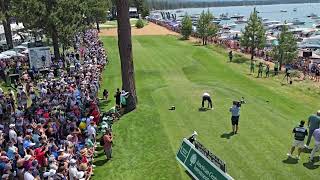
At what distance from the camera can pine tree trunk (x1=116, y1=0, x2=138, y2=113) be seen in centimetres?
2589

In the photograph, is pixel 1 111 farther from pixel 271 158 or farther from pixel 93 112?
pixel 271 158

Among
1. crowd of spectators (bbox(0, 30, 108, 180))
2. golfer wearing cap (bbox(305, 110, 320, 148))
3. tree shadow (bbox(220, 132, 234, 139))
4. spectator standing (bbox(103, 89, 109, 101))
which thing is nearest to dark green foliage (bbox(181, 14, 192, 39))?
crowd of spectators (bbox(0, 30, 108, 180))

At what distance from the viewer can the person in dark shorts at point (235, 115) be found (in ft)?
66.9

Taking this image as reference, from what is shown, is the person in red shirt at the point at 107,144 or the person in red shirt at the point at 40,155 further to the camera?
the person in red shirt at the point at 107,144

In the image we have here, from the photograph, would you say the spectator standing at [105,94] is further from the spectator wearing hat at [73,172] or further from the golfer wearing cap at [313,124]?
the golfer wearing cap at [313,124]

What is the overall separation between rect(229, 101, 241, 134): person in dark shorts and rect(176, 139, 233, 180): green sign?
187 inches

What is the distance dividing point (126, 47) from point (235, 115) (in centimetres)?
911

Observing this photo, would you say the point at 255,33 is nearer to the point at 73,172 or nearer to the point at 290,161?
the point at 290,161

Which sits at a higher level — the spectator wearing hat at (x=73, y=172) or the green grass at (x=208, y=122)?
the spectator wearing hat at (x=73, y=172)

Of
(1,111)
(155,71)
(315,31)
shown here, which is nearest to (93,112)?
(1,111)

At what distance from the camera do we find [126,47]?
2658 cm

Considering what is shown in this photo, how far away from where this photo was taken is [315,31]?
99688 mm

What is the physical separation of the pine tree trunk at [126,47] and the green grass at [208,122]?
1.06 metres

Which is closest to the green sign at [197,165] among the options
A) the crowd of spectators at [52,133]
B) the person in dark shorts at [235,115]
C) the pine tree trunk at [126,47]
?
the crowd of spectators at [52,133]
